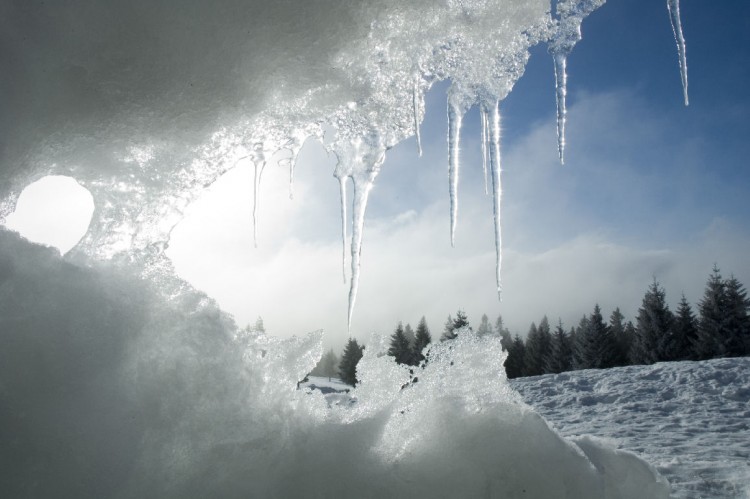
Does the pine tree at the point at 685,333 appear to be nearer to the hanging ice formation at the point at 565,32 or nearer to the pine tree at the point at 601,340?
the pine tree at the point at 601,340

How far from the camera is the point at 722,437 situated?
7184 mm

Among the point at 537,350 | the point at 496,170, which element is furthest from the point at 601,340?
the point at 496,170

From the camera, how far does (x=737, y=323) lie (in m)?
22.5

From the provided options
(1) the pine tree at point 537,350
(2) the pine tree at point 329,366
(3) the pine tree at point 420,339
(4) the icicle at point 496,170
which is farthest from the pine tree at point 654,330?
(2) the pine tree at point 329,366

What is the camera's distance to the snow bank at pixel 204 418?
1.79 m

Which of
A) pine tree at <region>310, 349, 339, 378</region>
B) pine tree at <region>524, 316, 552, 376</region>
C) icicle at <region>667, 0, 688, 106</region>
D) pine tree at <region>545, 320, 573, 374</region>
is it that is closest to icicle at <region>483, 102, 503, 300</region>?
icicle at <region>667, 0, 688, 106</region>

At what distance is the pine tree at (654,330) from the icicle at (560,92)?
2508 cm

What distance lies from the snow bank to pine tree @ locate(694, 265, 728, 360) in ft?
80.8

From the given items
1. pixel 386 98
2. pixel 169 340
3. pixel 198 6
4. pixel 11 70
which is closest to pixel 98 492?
pixel 169 340

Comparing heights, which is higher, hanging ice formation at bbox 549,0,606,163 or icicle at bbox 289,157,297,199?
hanging ice formation at bbox 549,0,606,163

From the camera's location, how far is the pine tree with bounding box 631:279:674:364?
24.6m

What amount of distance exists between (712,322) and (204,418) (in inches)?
1051

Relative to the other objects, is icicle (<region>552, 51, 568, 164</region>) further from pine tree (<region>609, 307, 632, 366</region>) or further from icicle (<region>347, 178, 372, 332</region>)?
pine tree (<region>609, 307, 632, 366</region>)

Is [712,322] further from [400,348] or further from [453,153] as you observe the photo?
[453,153]
